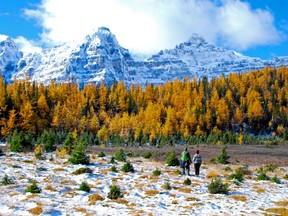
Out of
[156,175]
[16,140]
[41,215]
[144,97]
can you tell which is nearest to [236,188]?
[156,175]

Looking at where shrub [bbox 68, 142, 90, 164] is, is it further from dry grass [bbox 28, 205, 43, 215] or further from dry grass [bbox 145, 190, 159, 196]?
dry grass [bbox 28, 205, 43, 215]

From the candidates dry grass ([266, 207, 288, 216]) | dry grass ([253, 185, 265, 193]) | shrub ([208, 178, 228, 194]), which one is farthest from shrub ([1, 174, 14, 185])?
dry grass ([253, 185, 265, 193])

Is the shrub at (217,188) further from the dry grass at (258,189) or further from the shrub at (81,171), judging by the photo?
the shrub at (81,171)

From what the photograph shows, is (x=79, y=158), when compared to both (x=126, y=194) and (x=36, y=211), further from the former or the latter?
(x=36, y=211)

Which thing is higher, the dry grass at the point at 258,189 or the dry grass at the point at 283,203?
the dry grass at the point at 258,189

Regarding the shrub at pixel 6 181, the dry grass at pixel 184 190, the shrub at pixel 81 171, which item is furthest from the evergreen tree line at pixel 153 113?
the dry grass at pixel 184 190

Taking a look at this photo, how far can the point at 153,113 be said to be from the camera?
106125 millimetres

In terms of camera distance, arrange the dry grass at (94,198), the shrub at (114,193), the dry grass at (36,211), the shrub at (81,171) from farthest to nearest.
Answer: the shrub at (81,171) → the shrub at (114,193) → the dry grass at (94,198) → the dry grass at (36,211)

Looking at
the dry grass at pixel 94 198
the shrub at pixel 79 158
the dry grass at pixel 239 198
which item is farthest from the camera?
the shrub at pixel 79 158

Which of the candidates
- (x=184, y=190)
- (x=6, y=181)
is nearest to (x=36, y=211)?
(x=6, y=181)

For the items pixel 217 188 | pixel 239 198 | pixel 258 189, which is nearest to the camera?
pixel 239 198

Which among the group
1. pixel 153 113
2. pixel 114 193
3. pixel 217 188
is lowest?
pixel 114 193

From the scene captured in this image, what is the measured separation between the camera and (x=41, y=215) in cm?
1495

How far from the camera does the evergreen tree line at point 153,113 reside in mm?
85438
